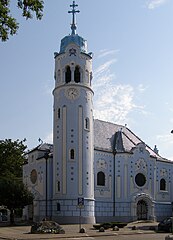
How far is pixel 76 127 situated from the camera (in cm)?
5756

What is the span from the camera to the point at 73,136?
2256 inches

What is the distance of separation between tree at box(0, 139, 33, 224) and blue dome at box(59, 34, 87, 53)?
692 inches

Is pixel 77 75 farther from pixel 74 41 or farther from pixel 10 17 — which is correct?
pixel 10 17

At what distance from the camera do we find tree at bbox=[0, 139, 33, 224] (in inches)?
2058

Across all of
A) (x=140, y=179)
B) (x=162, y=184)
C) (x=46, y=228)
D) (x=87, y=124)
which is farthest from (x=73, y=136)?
(x=46, y=228)

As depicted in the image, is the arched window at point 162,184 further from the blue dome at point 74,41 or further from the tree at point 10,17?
the tree at point 10,17

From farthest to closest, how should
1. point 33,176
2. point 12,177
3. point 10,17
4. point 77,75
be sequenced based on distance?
1. point 33,176
2. point 77,75
3. point 12,177
4. point 10,17

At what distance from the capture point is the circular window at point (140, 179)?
6419 cm

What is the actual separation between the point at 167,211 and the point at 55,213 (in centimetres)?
1914

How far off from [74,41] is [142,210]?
2549cm

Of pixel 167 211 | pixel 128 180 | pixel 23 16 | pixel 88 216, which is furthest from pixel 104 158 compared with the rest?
pixel 23 16

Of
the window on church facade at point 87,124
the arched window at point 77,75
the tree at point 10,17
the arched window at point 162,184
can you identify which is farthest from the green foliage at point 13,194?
the tree at point 10,17

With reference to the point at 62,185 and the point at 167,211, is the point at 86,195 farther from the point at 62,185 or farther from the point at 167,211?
the point at 167,211

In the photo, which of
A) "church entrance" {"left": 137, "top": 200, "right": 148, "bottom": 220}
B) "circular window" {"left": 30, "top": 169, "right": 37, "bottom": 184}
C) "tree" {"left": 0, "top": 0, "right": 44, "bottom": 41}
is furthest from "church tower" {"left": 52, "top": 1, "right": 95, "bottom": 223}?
"tree" {"left": 0, "top": 0, "right": 44, "bottom": 41}
